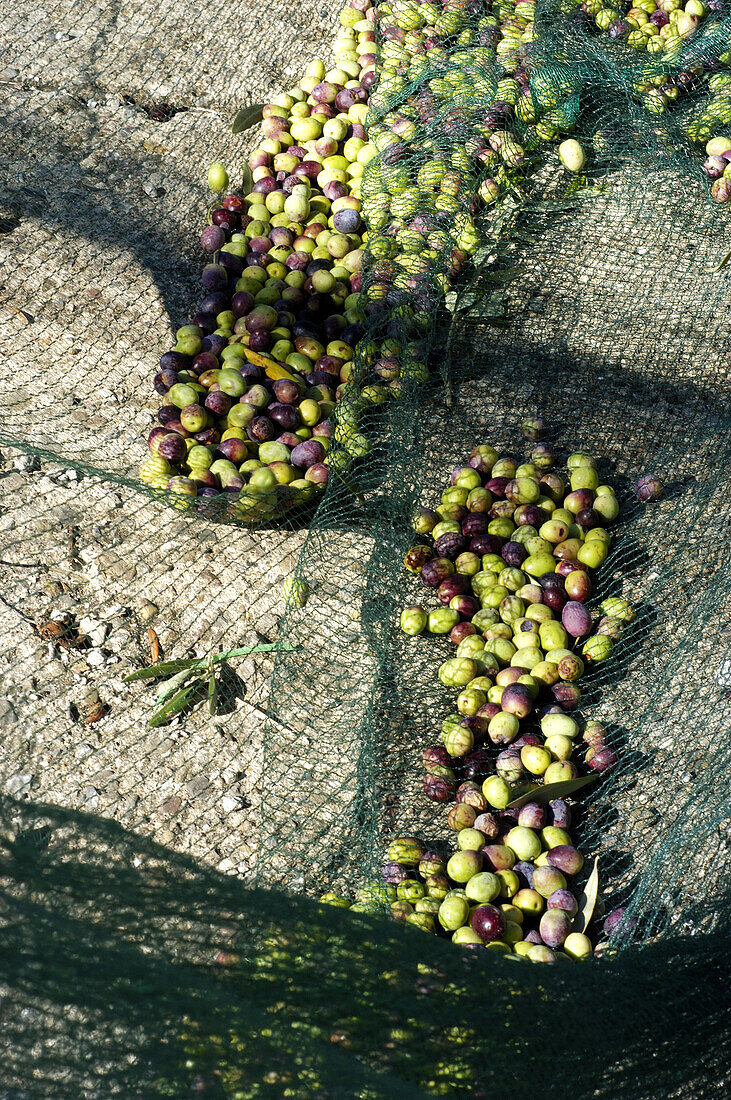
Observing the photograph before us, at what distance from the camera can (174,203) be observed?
4.04 m

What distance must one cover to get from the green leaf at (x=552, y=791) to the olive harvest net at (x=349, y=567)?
9 cm

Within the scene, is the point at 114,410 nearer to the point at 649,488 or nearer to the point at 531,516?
the point at 531,516

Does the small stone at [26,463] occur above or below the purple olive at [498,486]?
below

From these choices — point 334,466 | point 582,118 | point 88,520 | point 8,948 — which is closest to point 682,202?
point 582,118

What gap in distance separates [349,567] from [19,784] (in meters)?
1.10

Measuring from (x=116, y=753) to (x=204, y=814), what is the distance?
12.7 inches

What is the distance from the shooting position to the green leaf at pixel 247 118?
428 centimetres

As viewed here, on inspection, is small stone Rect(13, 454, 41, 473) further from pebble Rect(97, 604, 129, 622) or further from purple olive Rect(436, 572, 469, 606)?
purple olive Rect(436, 572, 469, 606)

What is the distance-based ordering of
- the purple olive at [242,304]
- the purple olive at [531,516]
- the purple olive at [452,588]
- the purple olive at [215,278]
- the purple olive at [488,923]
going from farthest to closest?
the purple olive at [215,278] → the purple olive at [242,304] → the purple olive at [531,516] → the purple olive at [452,588] → the purple olive at [488,923]

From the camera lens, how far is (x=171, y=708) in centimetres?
263

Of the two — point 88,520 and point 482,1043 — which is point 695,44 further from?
point 482,1043

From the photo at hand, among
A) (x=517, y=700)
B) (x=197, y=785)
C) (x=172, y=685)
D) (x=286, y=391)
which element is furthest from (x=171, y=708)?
(x=286, y=391)

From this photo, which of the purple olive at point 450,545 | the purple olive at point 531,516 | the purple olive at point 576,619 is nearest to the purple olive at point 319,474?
the purple olive at point 450,545

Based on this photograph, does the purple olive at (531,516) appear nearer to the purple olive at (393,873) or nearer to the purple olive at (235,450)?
the purple olive at (235,450)
